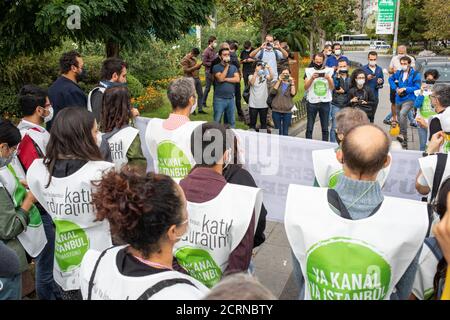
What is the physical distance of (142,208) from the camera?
1999mm

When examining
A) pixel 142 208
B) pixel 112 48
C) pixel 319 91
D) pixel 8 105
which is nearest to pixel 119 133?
pixel 142 208

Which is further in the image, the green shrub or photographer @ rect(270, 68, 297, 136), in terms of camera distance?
the green shrub

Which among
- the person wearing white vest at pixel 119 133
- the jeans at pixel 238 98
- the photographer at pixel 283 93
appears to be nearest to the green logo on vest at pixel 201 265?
the person wearing white vest at pixel 119 133

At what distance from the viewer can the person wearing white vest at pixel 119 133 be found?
4012 mm

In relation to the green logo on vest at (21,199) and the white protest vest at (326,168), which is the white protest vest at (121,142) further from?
the white protest vest at (326,168)

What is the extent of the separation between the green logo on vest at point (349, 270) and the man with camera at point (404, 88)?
7.71m

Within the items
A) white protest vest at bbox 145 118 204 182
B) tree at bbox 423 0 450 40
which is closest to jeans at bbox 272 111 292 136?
white protest vest at bbox 145 118 204 182

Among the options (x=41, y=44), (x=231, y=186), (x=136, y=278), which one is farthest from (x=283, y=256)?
(x=41, y=44)

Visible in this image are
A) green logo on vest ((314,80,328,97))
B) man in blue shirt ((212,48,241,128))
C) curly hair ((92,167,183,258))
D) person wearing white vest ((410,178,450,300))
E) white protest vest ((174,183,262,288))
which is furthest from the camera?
man in blue shirt ((212,48,241,128))

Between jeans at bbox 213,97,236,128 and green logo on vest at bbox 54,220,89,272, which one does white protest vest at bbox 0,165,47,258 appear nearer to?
green logo on vest at bbox 54,220,89,272

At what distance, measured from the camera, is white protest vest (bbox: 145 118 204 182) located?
13.0ft

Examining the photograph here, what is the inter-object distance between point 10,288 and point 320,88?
264 inches
